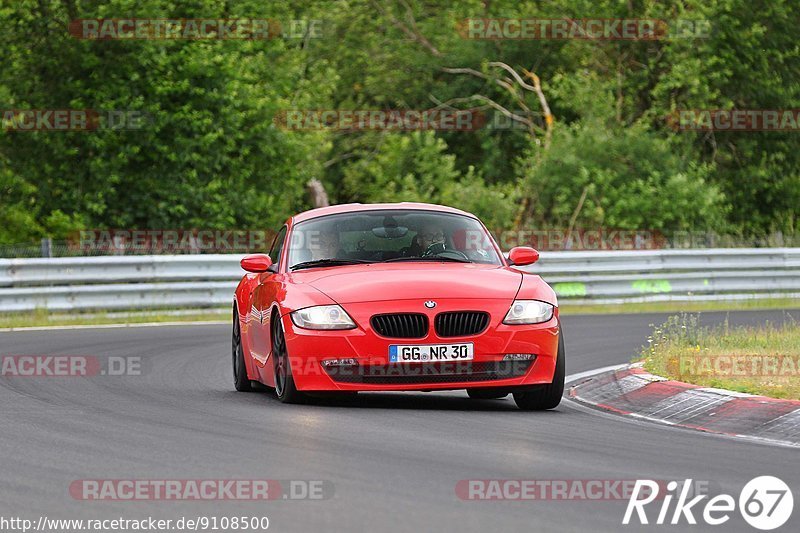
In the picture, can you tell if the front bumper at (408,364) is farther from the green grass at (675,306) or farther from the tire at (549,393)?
the green grass at (675,306)

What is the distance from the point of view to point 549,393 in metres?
11.8

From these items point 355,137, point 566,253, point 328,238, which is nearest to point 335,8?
point 355,137

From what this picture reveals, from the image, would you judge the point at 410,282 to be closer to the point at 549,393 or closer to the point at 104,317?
the point at 549,393

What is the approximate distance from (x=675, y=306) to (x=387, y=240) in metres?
Result: 15.2

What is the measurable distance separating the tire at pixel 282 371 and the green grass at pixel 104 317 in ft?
36.4

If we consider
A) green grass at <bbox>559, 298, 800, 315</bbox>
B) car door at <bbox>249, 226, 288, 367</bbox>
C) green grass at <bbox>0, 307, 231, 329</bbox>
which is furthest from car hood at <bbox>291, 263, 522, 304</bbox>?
green grass at <bbox>559, 298, 800, 315</bbox>

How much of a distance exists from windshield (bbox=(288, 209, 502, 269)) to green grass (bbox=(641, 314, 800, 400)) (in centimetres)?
180

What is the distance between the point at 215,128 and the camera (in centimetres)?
3503

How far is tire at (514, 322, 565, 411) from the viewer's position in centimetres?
1172

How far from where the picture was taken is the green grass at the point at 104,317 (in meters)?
22.8

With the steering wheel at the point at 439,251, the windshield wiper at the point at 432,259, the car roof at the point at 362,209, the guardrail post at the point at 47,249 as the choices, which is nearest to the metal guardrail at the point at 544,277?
the guardrail post at the point at 47,249

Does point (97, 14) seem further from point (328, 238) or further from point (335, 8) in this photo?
point (328, 238)

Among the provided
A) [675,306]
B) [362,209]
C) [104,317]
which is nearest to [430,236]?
[362,209]

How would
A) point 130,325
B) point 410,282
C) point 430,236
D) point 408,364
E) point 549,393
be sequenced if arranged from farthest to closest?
point 130,325 → point 430,236 → point 549,393 → point 410,282 → point 408,364
